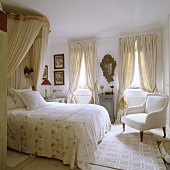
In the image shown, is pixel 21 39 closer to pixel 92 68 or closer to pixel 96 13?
pixel 96 13

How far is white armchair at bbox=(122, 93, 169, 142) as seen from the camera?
3035 mm

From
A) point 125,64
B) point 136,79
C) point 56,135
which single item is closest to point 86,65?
point 125,64

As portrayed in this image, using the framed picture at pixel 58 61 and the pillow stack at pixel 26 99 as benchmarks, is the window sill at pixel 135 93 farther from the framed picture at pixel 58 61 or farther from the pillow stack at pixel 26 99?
the pillow stack at pixel 26 99

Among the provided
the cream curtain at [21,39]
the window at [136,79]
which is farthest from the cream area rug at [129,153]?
the cream curtain at [21,39]

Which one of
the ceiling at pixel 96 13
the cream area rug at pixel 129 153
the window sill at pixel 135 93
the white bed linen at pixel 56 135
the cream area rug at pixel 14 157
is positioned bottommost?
the cream area rug at pixel 14 157

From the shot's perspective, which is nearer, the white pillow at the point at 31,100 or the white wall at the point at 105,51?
the white pillow at the point at 31,100

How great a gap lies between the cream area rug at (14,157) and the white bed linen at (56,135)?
A: 87 millimetres

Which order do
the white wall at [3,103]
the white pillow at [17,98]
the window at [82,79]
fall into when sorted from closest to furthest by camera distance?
1. the white wall at [3,103]
2. the white pillow at [17,98]
3. the window at [82,79]

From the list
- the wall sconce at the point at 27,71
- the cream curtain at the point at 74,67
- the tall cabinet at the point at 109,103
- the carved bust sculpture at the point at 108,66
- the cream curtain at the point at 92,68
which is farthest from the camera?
the cream curtain at the point at 74,67

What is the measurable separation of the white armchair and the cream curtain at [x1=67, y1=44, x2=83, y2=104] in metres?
2.30

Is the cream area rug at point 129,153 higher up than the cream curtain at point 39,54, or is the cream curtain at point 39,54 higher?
the cream curtain at point 39,54

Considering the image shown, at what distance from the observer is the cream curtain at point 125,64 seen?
15.0 feet

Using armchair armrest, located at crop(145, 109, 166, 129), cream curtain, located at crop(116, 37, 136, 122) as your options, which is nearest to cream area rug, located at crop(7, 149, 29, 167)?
armchair armrest, located at crop(145, 109, 166, 129)

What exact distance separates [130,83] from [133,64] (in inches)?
24.1
